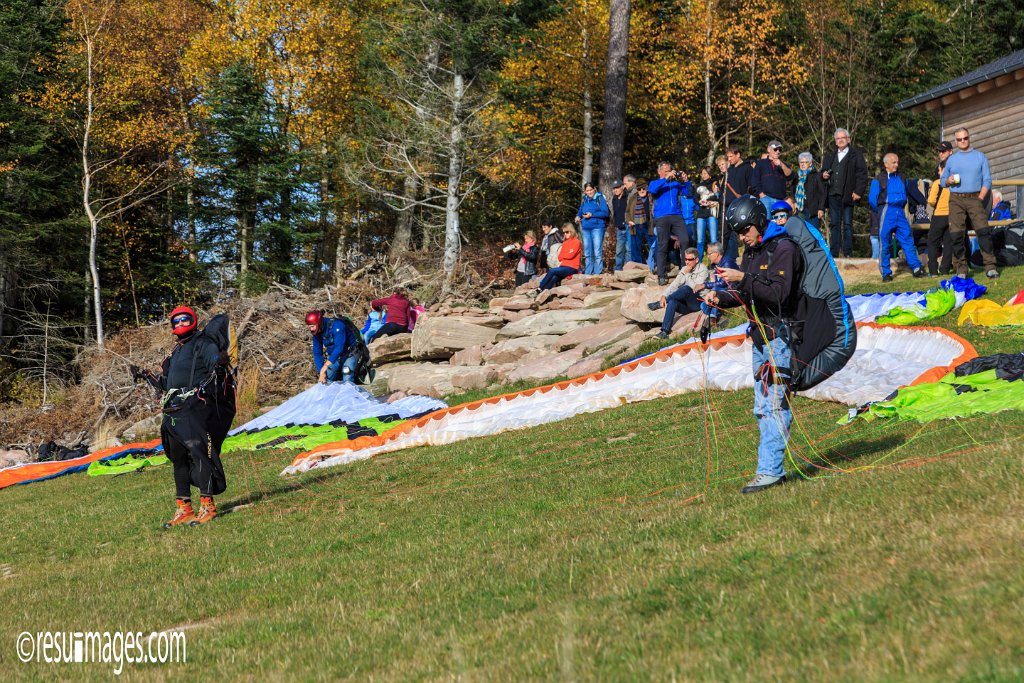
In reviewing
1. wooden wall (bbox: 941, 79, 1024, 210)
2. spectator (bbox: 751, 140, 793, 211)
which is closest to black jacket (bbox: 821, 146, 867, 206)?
spectator (bbox: 751, 140, 793, 211)

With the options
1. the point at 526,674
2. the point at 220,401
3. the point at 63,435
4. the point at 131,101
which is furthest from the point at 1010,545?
the point at 131,101

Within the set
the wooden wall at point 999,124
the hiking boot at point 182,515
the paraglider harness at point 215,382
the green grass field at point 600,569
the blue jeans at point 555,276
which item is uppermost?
the wooden wall at point 999,124

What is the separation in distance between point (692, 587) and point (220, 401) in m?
6.70

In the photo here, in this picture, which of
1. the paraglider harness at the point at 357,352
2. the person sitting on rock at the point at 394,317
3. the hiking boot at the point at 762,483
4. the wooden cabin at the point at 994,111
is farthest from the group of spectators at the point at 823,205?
the hiking boot at the point at 762,483

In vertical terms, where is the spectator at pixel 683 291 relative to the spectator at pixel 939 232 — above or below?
below

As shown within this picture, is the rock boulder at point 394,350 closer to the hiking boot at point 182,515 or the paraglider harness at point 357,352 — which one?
the paraglider harness at point 357,352

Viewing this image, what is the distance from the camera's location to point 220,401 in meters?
10.6

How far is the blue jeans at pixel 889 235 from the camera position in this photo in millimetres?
17141

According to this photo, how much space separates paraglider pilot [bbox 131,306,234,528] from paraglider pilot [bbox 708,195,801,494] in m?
5.51

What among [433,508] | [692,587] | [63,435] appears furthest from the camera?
[63,435]

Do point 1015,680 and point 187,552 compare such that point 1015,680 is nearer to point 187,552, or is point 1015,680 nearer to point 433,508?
point 433,508

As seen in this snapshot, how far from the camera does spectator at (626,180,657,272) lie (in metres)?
21.4

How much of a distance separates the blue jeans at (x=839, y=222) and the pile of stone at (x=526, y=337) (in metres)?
3.35

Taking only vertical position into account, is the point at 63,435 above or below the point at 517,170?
below
